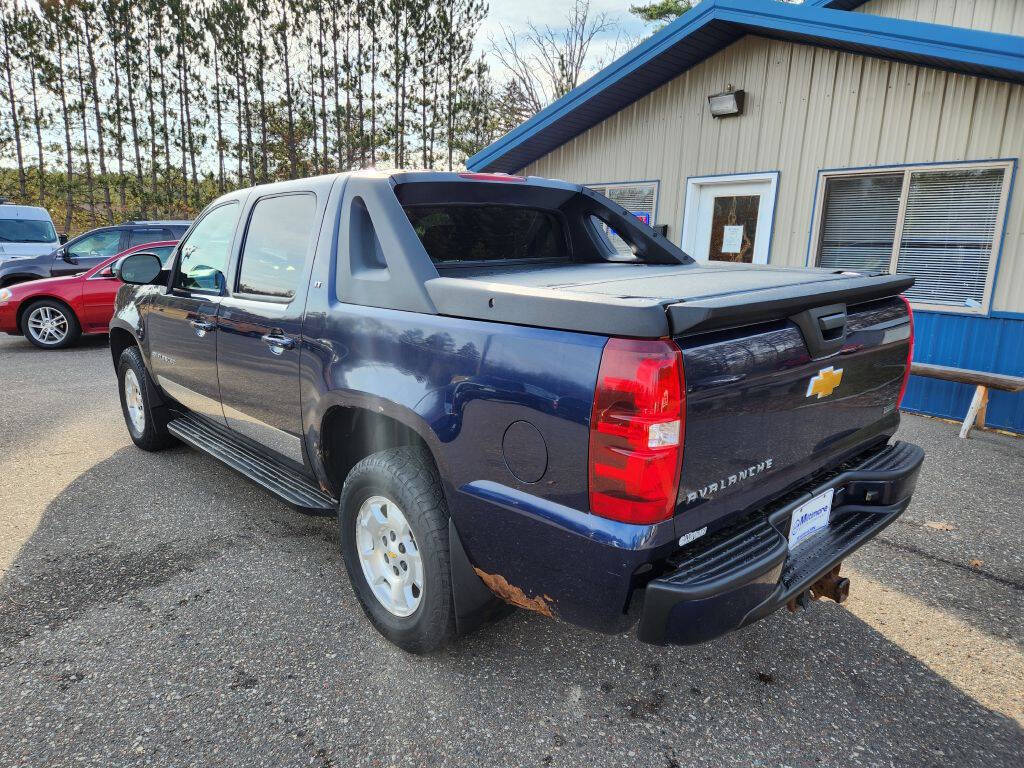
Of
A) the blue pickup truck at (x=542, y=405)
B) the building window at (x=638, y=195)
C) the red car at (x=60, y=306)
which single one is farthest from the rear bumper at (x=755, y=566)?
the red car at (x=60, y=306)

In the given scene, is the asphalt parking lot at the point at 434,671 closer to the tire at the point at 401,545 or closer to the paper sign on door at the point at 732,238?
the tire at the point at 401,545

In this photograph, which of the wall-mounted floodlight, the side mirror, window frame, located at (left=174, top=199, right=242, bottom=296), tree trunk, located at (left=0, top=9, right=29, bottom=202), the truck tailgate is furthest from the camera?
tree trunk, located at (left=0, top=9, right=29, bottom=202)

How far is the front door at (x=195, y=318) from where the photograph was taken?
353 centimetres

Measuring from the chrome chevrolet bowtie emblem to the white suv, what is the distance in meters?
15.5

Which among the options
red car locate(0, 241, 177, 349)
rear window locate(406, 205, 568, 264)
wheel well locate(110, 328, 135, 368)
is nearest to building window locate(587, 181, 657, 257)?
rear window locate(406, 205, 568, 264)

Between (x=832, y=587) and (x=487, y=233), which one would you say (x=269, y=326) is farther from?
(x=832, y=587)

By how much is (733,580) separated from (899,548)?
242cm

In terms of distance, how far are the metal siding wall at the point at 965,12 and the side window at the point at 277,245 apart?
7.93m

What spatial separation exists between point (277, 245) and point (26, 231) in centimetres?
1426

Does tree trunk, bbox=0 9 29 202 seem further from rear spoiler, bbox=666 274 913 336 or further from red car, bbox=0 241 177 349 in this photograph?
rear spoiler, bbox=666 274 913 336

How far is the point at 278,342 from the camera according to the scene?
2.89 m

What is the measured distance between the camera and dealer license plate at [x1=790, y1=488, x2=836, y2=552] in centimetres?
219

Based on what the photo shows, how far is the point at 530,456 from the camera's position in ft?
6.21

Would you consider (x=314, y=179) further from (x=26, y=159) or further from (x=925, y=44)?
(x=26, y=159)
